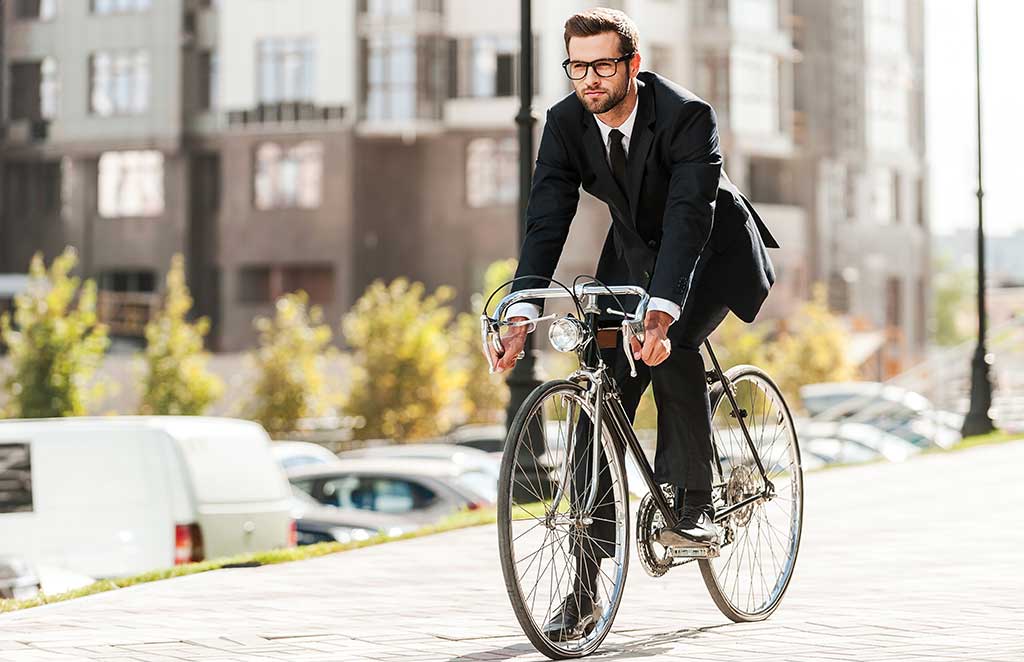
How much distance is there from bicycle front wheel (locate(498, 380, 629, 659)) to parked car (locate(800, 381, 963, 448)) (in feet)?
56.0

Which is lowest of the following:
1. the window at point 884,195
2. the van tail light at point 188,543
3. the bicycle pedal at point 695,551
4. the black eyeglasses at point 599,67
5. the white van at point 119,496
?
the van tail light at point 188,543

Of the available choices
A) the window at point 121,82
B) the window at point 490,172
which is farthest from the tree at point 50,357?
the window at point 121,82

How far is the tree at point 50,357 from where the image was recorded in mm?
42906

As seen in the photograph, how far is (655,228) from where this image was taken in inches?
251

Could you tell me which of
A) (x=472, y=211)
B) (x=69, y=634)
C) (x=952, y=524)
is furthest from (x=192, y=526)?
(x=472, y=211)

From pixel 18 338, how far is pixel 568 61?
130ft

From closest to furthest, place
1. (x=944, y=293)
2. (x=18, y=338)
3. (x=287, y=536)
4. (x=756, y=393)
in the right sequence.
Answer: (x=756, y=393) < (x=287, y=536) < (x=18, y=338) < (x=944, y=293)

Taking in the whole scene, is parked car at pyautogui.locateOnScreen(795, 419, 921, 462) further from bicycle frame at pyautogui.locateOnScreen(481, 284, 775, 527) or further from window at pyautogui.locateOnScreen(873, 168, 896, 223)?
window at pyautogui.locateOnScreen(873, 168, 896, 223)

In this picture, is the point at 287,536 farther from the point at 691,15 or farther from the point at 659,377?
the point at 691,15

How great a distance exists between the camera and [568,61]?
6.11 m

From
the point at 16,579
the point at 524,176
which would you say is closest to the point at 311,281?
the point at 524,176

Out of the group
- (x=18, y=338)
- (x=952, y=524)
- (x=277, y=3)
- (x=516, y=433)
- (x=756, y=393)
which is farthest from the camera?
(x=277, y=3)

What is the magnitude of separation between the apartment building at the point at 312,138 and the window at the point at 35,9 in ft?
0.26

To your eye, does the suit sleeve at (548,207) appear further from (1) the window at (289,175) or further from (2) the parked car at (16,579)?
(1) the window at (289,175)
